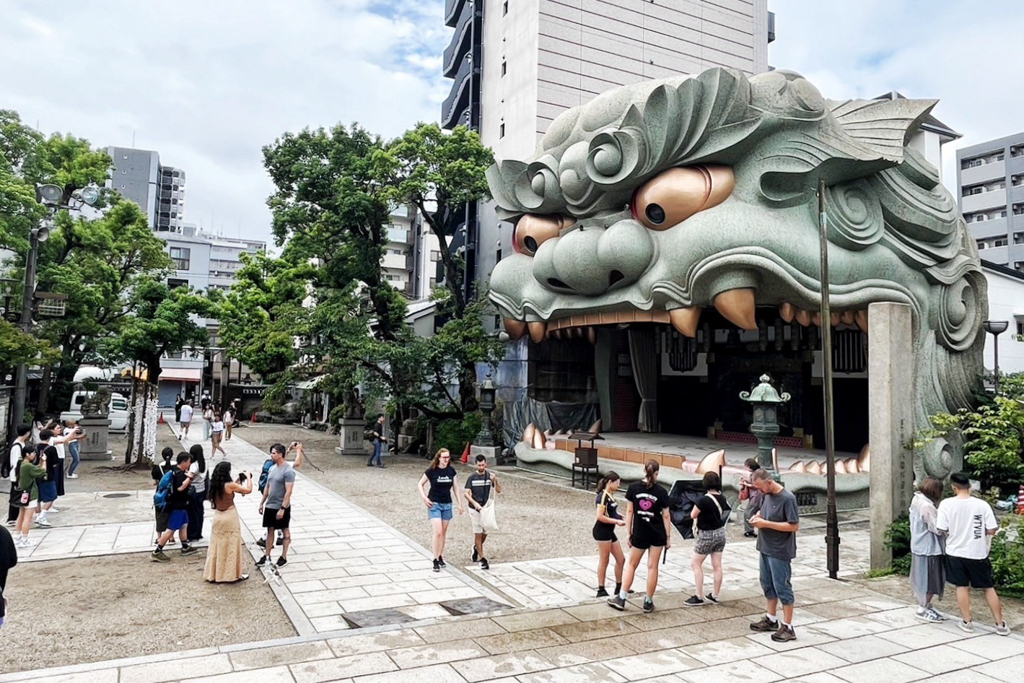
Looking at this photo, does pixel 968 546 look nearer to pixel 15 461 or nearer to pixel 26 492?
pixel 26 492

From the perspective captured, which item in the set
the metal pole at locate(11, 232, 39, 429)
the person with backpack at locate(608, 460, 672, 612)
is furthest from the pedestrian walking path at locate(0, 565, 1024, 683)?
the metal pole at locate(11, 232, 39, 429)

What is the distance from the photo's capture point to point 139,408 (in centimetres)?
1786

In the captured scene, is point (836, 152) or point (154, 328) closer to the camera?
point (836, 152)

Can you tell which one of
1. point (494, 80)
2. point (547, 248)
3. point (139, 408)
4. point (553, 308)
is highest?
point (494, 80)

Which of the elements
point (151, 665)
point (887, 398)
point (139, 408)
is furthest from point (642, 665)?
point (139, 408)

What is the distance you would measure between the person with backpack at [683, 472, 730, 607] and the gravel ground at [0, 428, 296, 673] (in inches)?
175

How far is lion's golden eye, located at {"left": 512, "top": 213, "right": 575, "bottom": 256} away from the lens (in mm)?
19328

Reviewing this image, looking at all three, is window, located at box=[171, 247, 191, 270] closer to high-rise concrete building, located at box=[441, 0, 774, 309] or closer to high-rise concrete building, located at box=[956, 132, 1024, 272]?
high-rise concrete building, located at box=[441, 0, 774, 309]

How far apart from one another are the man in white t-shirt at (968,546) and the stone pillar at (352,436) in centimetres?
1941

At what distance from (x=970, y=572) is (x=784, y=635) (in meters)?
2.13

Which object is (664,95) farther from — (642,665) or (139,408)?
(139,408)

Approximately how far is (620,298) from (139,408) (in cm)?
1272

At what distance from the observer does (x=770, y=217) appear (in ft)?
49.3

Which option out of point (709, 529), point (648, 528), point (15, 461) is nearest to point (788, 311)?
point (709, 529)
